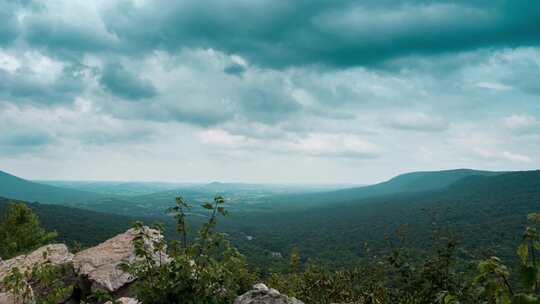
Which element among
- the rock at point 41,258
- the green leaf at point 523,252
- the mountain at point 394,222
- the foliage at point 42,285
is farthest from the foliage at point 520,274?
the mountain at point 394,222

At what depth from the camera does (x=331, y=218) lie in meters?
155

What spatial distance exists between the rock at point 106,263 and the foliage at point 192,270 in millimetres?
4350

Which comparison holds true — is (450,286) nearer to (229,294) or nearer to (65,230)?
(229,294)

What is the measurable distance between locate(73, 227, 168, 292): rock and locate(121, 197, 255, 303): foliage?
4350mm

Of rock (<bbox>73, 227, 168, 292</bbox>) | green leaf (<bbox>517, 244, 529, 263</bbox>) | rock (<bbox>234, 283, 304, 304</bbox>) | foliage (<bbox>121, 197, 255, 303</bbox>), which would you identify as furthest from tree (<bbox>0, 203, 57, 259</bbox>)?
green leaf (<bbox>517, 244, 529, 263</bbox>)

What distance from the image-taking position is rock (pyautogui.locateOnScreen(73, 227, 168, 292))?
1055cm

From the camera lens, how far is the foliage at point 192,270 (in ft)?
18.6

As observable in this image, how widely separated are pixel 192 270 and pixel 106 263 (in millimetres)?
6968

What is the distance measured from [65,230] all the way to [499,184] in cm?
16181

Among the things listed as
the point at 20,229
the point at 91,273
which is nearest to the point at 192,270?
the point at 91,273

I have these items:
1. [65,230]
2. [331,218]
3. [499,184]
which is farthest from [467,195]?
[65,230]

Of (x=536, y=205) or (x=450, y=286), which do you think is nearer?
(x=450, y=286)

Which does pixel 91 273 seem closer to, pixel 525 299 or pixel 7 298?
pixel 7 298

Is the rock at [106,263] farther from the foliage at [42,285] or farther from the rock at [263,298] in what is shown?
the rock at [263,298]
